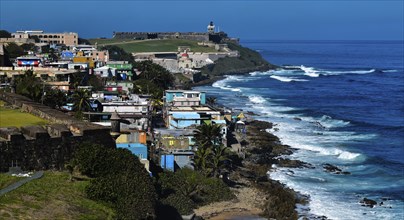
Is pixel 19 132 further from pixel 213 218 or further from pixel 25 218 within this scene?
pixel 213 218

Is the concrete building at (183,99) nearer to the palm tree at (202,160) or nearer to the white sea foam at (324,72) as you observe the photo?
the palm tree at (202,160)

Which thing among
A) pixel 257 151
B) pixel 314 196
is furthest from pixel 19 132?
pixel 257 151

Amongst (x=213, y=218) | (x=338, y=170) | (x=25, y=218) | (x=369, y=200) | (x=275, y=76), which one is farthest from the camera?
(x=275, y=76)

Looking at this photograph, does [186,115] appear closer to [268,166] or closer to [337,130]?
[268,166]

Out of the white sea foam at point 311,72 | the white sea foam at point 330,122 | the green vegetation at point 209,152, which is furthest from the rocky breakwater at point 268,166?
the white sea foam at point 311,72

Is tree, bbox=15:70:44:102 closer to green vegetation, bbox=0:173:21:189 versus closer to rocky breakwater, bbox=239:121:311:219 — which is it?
rocky breakwater, bbox=239:121:311:219

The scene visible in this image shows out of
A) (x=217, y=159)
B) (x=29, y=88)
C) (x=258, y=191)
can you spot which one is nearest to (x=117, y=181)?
(x=217, y=159)
